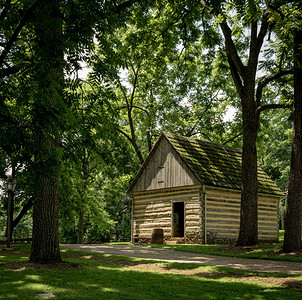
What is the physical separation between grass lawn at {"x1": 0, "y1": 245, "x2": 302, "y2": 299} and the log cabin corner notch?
10.2 meters

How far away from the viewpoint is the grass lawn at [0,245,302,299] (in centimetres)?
696

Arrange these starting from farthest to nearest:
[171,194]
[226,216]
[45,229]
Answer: [171,194]
[226,216]
[45,229]

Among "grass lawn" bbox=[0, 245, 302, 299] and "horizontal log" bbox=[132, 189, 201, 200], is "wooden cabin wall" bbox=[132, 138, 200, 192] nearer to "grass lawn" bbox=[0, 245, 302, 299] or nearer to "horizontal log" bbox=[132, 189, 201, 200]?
"horizontal log" bbox=[132, 189, 201, 200]

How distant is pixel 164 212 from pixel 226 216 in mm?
3643

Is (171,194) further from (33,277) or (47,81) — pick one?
(47,81)

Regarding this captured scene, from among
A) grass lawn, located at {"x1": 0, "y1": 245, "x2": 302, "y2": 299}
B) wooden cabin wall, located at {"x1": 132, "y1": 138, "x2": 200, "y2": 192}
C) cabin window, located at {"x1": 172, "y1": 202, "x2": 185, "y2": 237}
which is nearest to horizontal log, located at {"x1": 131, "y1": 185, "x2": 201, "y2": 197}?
wooden cabin wall, located at {"x1": 132, "y1": 138, "x2": 200, "y2": 192}

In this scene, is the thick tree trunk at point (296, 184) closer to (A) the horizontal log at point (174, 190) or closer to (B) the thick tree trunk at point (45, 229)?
(A) the horizontal log at point (174, 190)

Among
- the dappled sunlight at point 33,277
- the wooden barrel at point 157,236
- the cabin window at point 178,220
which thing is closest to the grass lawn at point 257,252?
the wooden barrel at point 157,236

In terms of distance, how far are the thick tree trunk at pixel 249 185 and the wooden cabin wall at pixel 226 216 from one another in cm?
451

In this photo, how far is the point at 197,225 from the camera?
20906 mm

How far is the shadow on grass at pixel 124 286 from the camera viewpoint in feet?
22.6

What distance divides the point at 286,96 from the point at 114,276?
12.8 metres

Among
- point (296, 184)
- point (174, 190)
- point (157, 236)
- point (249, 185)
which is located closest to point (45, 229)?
point (296, 184)

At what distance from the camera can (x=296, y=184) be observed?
14328 millimetres
